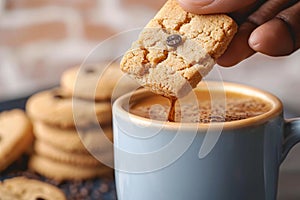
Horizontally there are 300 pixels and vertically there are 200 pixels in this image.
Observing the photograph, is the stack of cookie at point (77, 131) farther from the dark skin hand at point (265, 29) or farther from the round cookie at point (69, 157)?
the dark skin hand at point (265, 29)

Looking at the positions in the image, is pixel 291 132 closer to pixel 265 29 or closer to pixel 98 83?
pixel 265 29

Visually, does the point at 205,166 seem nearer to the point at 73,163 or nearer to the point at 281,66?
the point at 73,163

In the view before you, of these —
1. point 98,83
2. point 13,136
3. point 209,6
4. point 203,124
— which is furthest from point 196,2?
point 13,136

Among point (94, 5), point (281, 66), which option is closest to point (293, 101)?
point (281, 66)

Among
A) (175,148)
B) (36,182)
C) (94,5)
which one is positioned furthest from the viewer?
(94,5)

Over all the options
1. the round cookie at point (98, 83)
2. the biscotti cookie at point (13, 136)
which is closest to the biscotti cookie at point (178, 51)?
the round cookie at point (98, 83)

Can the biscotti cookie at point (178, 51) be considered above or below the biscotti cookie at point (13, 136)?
above
